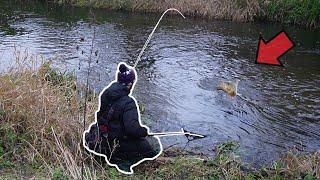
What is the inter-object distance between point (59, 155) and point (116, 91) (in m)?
1.05

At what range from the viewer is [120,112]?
16.2 feet

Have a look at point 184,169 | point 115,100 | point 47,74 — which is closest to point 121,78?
point 115,100

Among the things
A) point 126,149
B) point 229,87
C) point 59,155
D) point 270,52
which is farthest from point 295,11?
point 59,155

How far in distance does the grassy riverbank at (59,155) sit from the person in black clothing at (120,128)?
0.59ft

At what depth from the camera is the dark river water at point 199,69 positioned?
25.9ft

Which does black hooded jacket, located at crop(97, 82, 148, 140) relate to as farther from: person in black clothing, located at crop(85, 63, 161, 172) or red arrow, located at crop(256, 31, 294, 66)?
red arrow, located at crop(256, 31, 294, 66)

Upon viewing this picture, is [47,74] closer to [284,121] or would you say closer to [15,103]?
[15,103]

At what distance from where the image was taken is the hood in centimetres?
488

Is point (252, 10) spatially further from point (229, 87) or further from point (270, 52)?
point (229, 87)

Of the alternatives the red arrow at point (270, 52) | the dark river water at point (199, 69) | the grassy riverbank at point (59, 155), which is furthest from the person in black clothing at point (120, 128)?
the red arrow at point (270, 52)

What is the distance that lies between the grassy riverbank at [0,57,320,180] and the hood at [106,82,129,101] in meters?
0.72

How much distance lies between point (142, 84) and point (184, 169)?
4854mm

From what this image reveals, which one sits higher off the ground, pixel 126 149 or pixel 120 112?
pixel 120 112

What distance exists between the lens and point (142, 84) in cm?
1008
